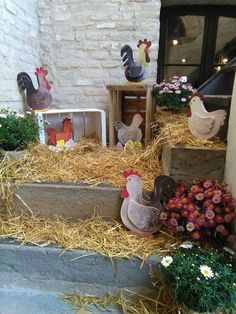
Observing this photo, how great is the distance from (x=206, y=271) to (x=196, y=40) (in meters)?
2.33

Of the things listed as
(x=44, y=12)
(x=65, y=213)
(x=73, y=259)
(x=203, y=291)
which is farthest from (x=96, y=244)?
(x=44, y=12)

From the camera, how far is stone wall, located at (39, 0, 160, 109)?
2.03m

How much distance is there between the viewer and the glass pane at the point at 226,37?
2.40 metres

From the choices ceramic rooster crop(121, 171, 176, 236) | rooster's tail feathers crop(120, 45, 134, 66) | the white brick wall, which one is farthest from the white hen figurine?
the white brick wall

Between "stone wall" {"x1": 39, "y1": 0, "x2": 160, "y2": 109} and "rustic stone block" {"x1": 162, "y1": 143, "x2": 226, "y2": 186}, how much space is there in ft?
4.01

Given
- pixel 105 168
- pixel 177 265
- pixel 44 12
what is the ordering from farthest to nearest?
pixel 44 12 < pixel 105 168 < pixel 177 265

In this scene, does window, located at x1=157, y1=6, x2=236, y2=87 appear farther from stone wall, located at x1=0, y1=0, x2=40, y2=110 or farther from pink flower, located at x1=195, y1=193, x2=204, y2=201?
pink flower, located at x1=195, y1=193, x2=204, y2=201

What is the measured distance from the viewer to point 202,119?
1.13 meters

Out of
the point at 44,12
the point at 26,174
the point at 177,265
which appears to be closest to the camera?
the point at 177,265

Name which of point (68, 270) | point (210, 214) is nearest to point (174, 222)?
point (210, 214)

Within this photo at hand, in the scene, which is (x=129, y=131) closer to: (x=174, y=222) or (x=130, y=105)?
(x=130, y=105)

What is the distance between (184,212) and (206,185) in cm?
17

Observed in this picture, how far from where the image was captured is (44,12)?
209 centimetres

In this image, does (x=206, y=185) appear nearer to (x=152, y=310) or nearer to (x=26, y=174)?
(x=152, y=310)
